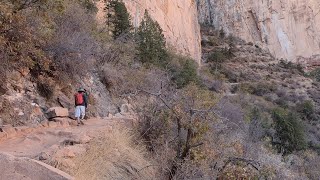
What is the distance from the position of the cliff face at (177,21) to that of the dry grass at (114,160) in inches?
1073

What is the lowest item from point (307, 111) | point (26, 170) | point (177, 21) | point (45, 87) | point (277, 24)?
point (307, 111)

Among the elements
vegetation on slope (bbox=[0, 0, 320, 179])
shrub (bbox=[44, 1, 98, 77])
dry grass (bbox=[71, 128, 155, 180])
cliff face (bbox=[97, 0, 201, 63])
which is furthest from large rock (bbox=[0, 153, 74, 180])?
cliff face (bbox=[97, 0, 201, 63])

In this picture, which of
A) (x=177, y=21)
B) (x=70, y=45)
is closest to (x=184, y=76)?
(x=70, y=45)

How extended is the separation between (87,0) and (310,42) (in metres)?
43.3

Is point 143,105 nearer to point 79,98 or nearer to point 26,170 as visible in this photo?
Result: point 79,98

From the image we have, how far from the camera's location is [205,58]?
5147 cm

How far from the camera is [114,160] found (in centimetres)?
788

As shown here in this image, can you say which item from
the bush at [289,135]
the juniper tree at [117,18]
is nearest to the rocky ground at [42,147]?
the bush at [289,135]

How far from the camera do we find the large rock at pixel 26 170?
228 inches

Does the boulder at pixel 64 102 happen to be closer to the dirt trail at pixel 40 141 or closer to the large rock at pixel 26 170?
the dirt trail at pixel 40 141

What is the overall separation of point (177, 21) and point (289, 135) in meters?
25.0

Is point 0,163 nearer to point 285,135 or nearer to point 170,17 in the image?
point 285,135

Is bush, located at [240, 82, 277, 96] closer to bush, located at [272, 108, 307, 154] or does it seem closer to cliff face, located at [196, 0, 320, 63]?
cliff face, located at [196, 0, 320, 63]

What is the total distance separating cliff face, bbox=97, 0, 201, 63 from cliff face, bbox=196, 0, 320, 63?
9.25 m
